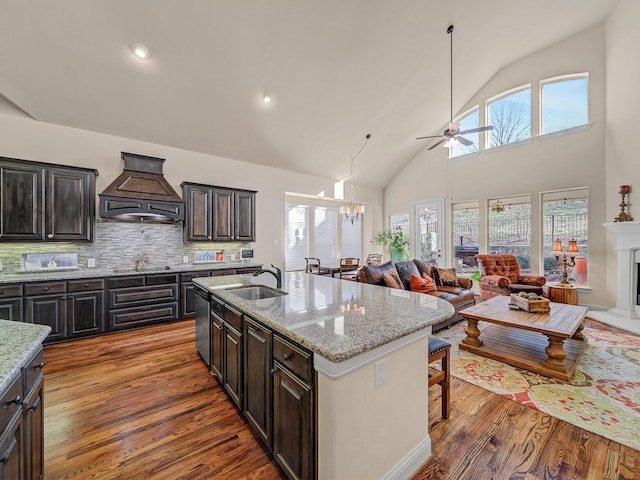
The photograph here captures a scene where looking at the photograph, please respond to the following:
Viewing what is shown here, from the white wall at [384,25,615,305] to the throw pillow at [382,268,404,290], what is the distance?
A: 3.59 m

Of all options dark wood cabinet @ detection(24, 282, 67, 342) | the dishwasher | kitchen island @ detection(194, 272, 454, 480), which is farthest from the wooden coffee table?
dark wood cabinet @ detection(24, 282, 67, 342)

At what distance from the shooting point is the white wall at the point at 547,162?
5.04 meters

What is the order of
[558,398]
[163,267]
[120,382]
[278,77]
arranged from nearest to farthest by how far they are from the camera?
[558,398], [120,382], [278,77], [163,267]

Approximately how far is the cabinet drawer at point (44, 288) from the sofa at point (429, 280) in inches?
157

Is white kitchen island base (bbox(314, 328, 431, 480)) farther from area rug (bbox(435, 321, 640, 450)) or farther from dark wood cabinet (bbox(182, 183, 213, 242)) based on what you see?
dark wood cabinet (bbox(182, 183, 213, 242))

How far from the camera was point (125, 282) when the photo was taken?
3.95 m

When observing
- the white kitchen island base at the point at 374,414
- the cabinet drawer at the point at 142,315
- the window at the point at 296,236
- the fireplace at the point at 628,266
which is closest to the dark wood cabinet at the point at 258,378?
the white kitchen island base at the point at 374,414

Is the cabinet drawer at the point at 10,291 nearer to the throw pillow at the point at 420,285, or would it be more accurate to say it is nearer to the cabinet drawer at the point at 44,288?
the cabinet drawer at the point at 44,288

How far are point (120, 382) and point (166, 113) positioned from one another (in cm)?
377

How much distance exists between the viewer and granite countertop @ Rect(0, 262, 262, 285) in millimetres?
3370

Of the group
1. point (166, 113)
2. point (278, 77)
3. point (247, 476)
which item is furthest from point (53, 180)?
point (247, 476)

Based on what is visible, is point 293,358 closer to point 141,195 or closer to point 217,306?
point 217,306

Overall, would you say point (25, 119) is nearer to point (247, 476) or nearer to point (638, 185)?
point (247, 476)

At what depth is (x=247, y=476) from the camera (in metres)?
1.58
